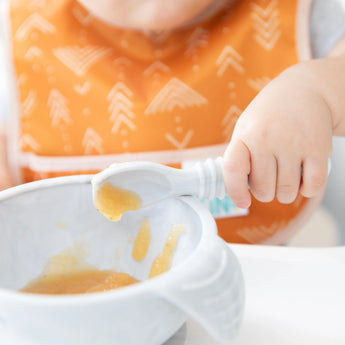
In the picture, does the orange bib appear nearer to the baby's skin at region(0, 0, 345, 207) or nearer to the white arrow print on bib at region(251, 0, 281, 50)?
the white arrow print on bib at region(251, 0, 281, 50)

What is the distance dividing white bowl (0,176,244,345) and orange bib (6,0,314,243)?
0.38 metres

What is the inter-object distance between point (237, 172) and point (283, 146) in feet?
0.31

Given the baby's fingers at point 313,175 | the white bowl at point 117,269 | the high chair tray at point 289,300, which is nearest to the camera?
the white bowl at point 117,269

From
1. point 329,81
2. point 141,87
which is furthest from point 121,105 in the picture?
point 329,81

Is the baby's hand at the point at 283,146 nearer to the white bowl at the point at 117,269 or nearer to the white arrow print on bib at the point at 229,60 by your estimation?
the white bowl at the point at 117,269

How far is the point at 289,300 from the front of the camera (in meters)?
0.49

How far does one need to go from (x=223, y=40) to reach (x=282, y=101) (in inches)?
11.7

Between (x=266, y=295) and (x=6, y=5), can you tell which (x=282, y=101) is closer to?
(x=266, y=295)

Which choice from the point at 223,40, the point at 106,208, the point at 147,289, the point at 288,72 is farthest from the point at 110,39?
the point at 147,289

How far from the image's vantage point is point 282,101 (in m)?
0.58

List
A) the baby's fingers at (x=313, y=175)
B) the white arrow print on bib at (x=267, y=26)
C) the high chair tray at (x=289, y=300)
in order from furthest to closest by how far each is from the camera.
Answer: the white arrow print on bib at (x=267, y=26) < the baby's fingers at (x=313, y=175) < the high chair tray at (x=289, y=300)

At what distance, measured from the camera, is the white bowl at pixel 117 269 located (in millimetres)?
309

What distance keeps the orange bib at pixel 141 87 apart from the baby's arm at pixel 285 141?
234 mm

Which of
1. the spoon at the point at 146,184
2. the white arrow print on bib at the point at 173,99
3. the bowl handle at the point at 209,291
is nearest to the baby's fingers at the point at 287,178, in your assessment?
the spoon at the point at 146,184
